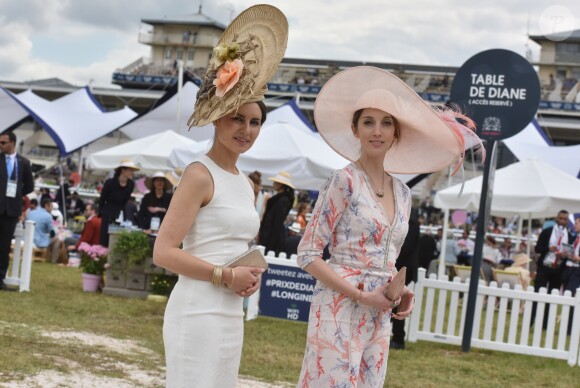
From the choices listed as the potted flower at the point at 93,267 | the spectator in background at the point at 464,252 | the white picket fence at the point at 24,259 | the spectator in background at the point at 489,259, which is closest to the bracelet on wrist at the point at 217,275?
the white picket fence at the point at 24,259

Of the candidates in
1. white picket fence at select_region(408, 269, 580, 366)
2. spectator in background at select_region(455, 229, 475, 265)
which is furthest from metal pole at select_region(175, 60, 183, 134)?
white picket fence at select_region(408, 269, 580, 366)

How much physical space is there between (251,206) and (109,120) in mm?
22557

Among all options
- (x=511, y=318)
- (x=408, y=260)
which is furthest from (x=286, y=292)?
(x=511, y=318)

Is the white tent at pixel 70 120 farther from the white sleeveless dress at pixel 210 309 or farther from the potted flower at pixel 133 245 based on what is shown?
the white sleeveless dress at pixel 210 309

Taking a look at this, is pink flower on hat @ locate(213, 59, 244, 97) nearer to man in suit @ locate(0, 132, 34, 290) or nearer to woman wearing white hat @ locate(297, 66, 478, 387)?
woman wearing white hat @ locate(297, 66, 478, 387)

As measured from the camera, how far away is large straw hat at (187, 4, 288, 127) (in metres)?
3.58

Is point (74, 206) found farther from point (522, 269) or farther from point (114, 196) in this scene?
point (522, 269)

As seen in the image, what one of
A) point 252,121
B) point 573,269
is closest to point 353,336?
point 252,121

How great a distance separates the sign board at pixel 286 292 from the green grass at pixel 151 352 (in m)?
0.17

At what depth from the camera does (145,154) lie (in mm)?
20328

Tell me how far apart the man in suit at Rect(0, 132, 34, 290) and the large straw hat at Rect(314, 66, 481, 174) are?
8.34 meters

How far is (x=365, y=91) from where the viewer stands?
13.6 ft

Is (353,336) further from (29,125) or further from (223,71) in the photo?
(29,125)

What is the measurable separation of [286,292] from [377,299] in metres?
8.24
